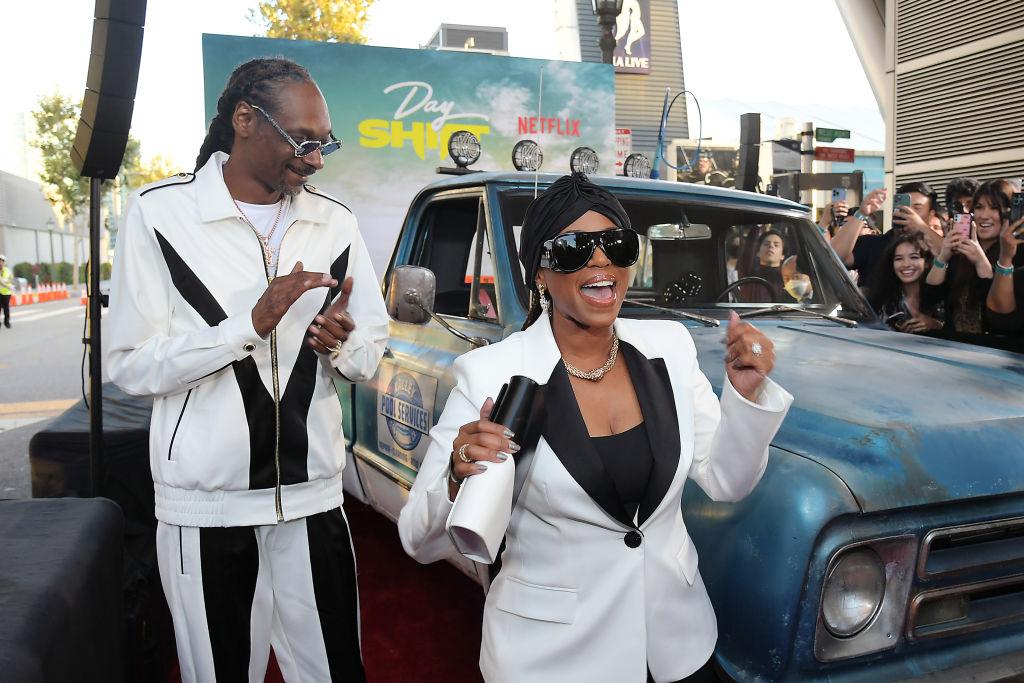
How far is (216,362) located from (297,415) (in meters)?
0.30

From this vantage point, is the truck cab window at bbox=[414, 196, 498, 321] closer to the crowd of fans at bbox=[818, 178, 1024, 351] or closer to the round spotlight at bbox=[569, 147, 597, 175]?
the round spotlight at bbox=[569, 147, 597, 175]

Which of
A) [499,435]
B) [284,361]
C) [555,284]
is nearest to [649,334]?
[555,284]

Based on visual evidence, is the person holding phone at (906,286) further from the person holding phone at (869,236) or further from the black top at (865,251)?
the black top at (865,251)

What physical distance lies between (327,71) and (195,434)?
837 centimetres

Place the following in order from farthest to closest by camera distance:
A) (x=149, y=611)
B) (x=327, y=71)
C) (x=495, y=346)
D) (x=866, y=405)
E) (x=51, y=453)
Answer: (x=327, y=71), (x=51, y=453), (x=149, y=611), (x=866, y=405), (x=495, y=346)

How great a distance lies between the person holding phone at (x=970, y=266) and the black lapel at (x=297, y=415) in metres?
3.03

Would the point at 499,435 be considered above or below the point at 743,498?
above

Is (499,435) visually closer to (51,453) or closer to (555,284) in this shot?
(555,284)

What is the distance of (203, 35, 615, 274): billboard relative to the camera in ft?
32.2

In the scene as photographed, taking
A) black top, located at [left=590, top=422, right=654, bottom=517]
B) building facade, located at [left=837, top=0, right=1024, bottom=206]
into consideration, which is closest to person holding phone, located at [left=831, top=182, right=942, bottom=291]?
black top, located at [left=590, top=422, right=654, bottom=517]

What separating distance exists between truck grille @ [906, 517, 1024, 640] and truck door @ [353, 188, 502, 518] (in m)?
1.64

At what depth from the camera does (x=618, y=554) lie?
1770 millimetres

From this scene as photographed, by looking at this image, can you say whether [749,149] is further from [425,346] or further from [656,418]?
[656,418]

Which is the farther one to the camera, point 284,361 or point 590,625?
point 284,361
